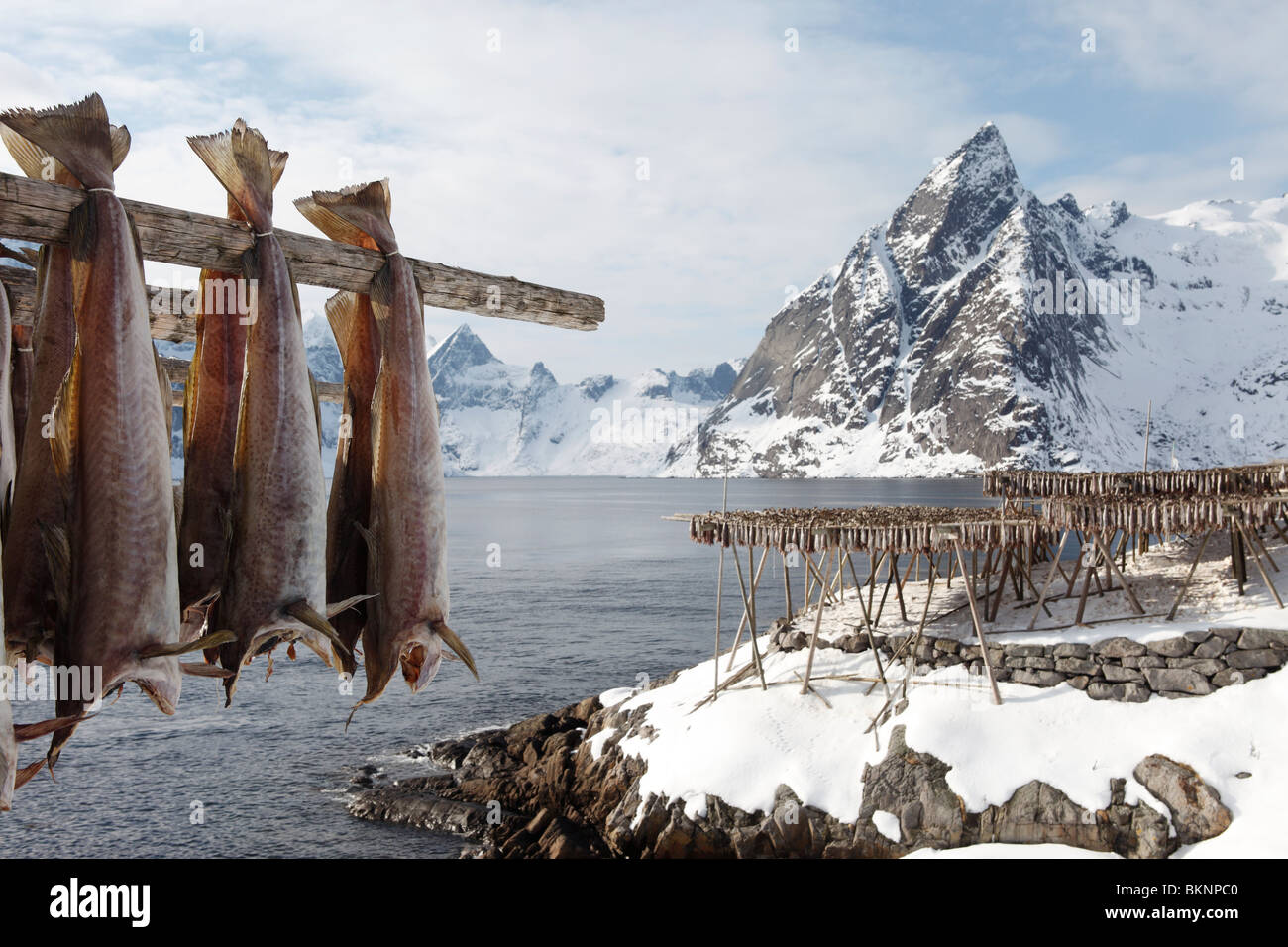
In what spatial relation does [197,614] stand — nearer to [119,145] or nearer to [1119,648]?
[119,145]

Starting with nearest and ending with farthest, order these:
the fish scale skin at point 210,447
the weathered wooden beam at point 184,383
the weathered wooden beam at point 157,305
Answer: the fish scale skin at point 210,447, the weathered wooden beam at point 157,305, the weathered wooden beam at point 184,383

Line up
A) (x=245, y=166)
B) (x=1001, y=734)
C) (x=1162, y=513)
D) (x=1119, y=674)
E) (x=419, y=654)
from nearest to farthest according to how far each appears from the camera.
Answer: (x=245, y=166) → (x=419, y=654) → (x=1001, y=734) → (x=1119, y=674) → (x=1162, y=513)

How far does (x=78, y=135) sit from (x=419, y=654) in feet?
5.82

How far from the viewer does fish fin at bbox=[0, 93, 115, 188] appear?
7.25ft

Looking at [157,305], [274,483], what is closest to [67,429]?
[274,483]

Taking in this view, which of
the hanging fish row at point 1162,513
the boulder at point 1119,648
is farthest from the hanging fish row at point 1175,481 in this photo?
the boulder at point 1119,648

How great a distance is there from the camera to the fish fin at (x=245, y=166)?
8.12ft

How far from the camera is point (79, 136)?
227 centimetres

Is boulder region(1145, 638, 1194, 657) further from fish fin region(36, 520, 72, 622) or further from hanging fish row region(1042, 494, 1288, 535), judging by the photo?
fish fin region(36, 520, 72, 622)

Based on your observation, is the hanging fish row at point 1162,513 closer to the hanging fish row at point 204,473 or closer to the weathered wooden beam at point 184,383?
the weathered wooden beam at point 184,383

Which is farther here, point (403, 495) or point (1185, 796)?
point (1185, 796)

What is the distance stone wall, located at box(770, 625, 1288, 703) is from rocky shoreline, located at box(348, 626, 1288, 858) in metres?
0.02

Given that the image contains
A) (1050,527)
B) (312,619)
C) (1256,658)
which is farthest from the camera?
(1050,527)

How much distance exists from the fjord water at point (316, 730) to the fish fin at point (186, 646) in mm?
2648
